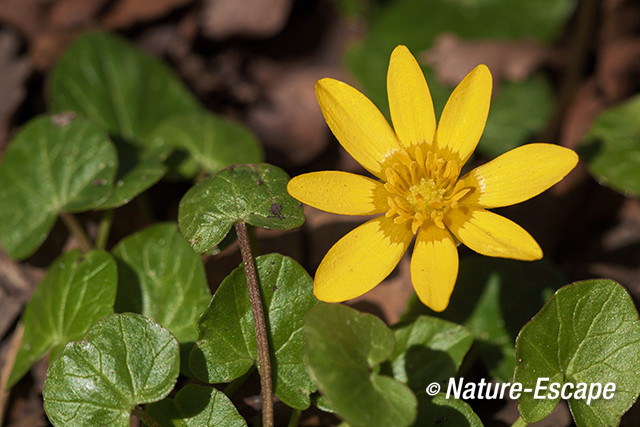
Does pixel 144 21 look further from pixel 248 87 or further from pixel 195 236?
pixel 195 236

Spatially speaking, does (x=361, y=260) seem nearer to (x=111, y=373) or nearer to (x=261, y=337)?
(x=261, y=337)

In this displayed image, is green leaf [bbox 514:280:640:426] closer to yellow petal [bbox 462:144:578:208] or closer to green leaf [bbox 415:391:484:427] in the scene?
green leaf [bbox 415:391:484:427]

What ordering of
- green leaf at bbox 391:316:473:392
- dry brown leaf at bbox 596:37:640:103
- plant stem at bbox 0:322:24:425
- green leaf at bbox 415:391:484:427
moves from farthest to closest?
dry brown leaf at bbox 596:37:640:103, plant stem at bbox 0:322:24:425, green leaf at bbox 391:316:473:392, green leaf at bbox 415:391:484:427

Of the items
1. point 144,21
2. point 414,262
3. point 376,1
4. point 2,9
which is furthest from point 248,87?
point 414,262

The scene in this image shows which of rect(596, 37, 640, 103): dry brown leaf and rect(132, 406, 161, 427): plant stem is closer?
rect(132, 406, 161, 427): plant stem

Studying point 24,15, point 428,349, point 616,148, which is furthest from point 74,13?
Answer: point 616,148

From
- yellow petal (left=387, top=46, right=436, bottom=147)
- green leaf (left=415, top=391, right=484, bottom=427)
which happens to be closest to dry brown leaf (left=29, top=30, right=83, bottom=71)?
yellow petal (left=387, top=46, right=436, bottom=147)
